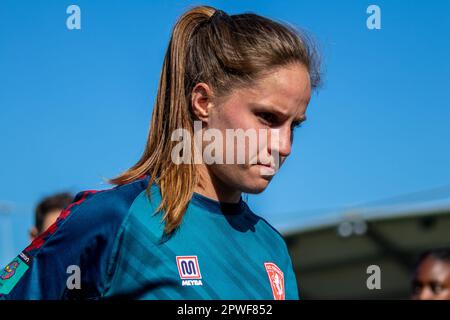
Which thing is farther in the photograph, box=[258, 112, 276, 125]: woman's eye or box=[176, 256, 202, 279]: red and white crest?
box=[258, 112, 276, 125]: woman's eye

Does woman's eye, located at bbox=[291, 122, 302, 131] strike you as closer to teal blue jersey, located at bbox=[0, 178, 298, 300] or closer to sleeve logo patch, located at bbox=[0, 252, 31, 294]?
Answer: teal blue jersey, located at bbox=[0, 178, 298, 300]

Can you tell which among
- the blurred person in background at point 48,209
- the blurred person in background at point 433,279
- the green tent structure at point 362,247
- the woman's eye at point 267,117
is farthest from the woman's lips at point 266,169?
the green tent structure at point 362,247


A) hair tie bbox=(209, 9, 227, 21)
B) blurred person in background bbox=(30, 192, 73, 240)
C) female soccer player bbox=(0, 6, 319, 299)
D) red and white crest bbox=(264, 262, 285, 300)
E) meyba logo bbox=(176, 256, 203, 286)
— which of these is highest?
hair tie bbox=(209, 9, 227, 21)

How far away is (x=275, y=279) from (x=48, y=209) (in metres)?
3.15

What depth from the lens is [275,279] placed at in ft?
9.83

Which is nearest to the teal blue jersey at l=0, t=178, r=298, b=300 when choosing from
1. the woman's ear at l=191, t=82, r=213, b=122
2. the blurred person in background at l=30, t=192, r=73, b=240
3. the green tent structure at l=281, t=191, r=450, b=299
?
the woman's ear at l=191, t=82, r=213, b=122

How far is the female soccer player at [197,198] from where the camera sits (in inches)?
103

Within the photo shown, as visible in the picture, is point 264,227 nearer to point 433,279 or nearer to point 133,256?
point 133,256

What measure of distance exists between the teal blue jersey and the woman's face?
17cm

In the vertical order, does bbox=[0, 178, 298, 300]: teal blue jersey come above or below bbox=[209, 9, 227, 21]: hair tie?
below

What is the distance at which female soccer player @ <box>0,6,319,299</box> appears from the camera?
2.62 metres

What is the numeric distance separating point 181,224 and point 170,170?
190mm

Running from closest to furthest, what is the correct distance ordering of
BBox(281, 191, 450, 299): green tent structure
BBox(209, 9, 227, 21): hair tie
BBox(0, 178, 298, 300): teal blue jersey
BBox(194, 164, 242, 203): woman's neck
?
BBox(0, 178, 298, 300): teal blue jersey
BBox(194, 164, 242, 203): woman's neck
BBox(209, 9, 227, 21): hair tie
BBox(281, 191, 450, 299): green tent structure
